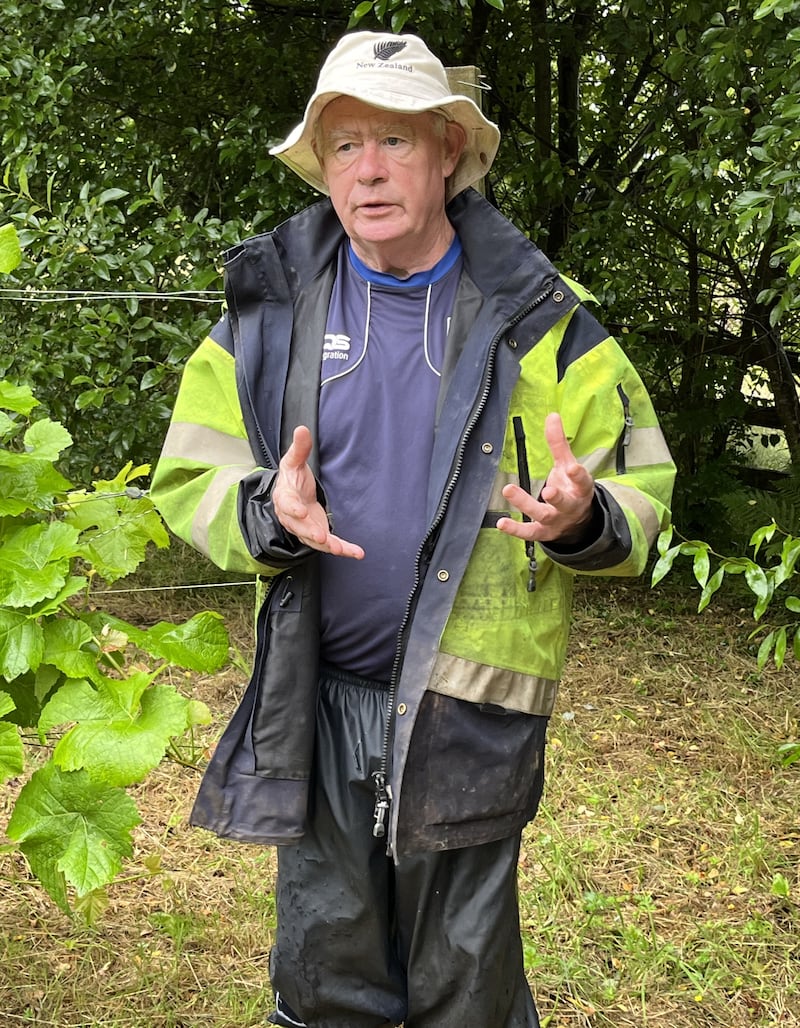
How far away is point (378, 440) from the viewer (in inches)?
82.7

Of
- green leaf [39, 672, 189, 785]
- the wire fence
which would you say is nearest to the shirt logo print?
green leaf [39, 672, 189, 785]

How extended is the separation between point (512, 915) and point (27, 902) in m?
1.81

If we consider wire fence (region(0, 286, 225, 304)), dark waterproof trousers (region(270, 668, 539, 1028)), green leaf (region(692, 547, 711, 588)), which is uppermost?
wire fence (region(0, 286, 225, 304))

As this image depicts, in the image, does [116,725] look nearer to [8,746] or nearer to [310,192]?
[8,746]

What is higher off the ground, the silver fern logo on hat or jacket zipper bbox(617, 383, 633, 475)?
the silver fern logo on hat

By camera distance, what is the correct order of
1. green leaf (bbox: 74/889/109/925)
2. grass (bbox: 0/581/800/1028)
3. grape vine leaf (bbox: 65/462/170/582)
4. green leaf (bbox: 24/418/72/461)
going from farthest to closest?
grass (bbox: 0/581/800/1028), green leaf (bbox: 74/889/109/925), grape vine leaf (bbox: 65/462/170/582), green leaf (bbox: 24/418/72/461)

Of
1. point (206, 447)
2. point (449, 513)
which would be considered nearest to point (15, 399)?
point (206, 447)

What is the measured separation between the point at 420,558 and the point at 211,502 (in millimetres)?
398

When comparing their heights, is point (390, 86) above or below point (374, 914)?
above

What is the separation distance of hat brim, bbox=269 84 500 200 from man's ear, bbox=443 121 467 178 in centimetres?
1

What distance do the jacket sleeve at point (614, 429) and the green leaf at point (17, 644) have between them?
39.9 inches

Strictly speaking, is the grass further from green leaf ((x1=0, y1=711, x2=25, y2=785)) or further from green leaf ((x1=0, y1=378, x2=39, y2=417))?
green leaf ((x1=0, y1=378, x2=39, y2=417))

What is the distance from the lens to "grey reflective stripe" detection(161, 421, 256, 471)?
7.03 feet

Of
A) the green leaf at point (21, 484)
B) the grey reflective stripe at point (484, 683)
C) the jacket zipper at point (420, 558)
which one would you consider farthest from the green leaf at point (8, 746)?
the grey reflective stripe at point (484, 683)
